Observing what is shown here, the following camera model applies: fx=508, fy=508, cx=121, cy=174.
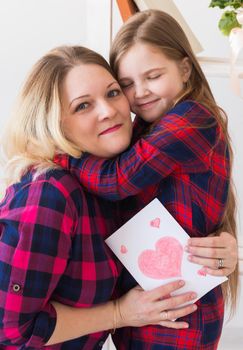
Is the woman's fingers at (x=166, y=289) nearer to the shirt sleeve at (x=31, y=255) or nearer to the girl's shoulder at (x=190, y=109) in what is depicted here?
the shirt sleeve at (x=31, y=255)

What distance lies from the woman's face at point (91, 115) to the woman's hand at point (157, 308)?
1.03 feet

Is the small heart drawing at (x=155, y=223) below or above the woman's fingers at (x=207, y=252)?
above

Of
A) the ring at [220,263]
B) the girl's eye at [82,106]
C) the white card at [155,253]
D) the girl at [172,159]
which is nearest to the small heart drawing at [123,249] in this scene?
the white card at [155,253]

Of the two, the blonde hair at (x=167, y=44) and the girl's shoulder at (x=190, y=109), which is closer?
the girl's shoulder at (x=190, y=109)

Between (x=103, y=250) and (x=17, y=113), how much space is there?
35cm

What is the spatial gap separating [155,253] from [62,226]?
0.22 meters

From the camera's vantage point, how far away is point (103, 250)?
107 centimetres

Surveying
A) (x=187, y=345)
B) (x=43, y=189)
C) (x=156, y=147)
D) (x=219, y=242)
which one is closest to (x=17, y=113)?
(x=43, y=189)

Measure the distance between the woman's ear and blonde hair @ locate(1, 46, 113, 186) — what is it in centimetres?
19

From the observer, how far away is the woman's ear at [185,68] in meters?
1.21

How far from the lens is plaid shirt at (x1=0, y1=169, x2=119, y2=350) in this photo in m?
0.98

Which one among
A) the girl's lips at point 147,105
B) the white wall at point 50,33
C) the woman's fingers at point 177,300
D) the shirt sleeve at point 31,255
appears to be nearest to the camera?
the shirt sleeve at point 31,255

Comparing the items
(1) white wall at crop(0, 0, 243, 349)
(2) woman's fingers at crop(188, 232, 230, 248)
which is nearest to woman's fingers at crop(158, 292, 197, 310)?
(2) woman's fingers at crop(188, 232, 230, 248)

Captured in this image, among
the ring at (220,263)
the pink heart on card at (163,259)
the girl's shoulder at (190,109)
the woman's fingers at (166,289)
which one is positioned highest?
the girl's shoulder at (190,109)
